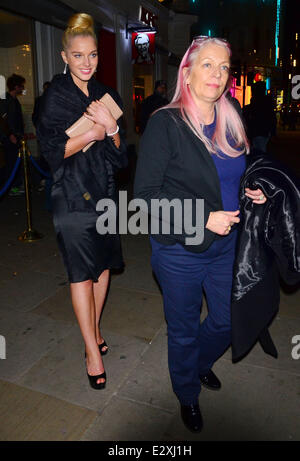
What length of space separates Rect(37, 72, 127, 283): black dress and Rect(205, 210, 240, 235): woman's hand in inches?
A: 32.6

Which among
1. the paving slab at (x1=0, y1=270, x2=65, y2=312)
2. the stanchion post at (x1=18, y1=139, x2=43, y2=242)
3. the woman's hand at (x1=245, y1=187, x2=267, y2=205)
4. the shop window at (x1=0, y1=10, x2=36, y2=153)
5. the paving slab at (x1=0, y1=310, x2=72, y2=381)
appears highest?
the shop window at (x1=0, y1=10, x2=36, y2=153)

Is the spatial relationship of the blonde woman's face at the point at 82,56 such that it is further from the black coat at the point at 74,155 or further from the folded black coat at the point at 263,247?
the folded black coat at the point at 263,247

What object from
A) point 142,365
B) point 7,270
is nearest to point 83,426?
point 142,365

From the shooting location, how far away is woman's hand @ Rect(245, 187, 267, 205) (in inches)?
84.1

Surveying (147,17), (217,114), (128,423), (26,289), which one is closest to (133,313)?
(26,289)

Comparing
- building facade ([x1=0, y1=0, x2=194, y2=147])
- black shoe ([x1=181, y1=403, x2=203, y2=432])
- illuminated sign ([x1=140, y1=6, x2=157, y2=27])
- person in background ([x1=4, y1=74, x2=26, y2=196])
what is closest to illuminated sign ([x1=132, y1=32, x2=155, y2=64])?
building facade ([x1=0, y1=0, x2=194, y2=147])

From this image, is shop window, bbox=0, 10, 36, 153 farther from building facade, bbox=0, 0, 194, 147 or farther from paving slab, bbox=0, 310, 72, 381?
paving slab, bbox=0, 310, 72, 381

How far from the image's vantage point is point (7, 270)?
4.87 m

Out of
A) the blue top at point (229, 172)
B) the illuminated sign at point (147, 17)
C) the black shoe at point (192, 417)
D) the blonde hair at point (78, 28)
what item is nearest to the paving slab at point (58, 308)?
the black shoe at point (192, 417)

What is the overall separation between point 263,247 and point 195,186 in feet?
1.67

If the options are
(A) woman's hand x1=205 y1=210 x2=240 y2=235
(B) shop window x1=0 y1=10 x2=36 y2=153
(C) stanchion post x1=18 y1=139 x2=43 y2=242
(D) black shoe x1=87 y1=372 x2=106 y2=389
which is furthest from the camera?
(B) shop window x1=0 y1=10 x2=36 y2=153

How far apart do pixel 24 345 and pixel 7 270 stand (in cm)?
171

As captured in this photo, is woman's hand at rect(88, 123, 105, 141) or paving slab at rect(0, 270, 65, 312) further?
paving slab at rect(0, 270, 65, 312)

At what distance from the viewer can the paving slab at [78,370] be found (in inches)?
109
